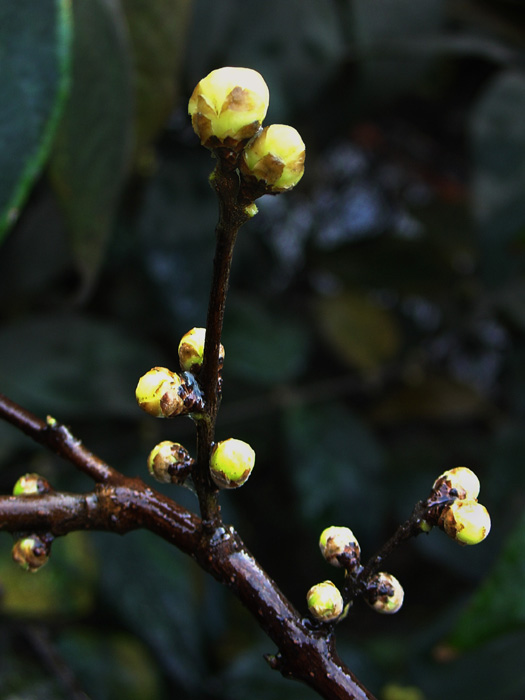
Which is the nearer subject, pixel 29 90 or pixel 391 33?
pixel 29 90

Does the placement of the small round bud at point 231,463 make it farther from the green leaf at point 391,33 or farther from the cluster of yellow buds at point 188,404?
the green leaf at point 391,33

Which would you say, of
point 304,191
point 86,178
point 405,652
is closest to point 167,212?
point 86,178

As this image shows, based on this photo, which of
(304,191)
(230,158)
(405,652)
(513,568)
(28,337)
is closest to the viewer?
(230,158)

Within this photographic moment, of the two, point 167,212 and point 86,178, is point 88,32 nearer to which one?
point 86,178

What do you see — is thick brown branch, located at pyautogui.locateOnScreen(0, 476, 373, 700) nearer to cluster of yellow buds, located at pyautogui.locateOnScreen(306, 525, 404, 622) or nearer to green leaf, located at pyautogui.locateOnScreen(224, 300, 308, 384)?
cluster of yellow buds, located at pyautogui.locateOnScreen(306, 525, 404, 622)

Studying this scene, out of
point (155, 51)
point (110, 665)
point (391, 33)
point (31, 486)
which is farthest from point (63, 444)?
point (391, 33)

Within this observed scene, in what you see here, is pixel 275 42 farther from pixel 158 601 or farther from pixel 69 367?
pixel 158 601

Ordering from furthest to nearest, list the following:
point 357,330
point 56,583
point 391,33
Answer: point 357,330, point 391,33, point 56,583

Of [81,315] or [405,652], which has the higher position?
[81,315]

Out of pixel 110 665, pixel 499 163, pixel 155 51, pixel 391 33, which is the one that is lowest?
pixel 110 665
